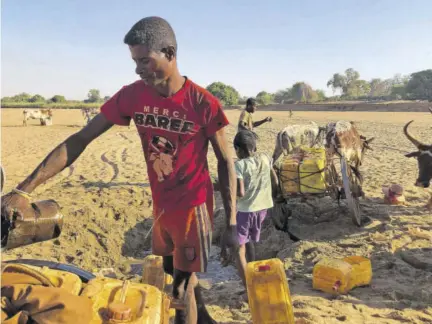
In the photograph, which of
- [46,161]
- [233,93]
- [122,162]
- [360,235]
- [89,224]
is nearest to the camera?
[46,161]

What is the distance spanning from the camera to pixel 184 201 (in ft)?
8.27

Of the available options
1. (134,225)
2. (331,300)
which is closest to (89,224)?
(134,225)

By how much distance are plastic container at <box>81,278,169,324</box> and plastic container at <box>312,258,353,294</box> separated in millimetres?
2353

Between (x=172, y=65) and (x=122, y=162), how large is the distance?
392 inches

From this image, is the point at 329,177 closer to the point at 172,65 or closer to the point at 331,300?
the point at 331,300

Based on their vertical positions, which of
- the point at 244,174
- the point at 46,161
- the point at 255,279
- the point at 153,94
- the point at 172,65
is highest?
the point at 172,65

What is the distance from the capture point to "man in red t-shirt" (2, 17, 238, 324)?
2.31m

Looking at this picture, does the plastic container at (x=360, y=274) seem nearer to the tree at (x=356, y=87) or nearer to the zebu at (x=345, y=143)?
the zebu at (x=345, y=143)

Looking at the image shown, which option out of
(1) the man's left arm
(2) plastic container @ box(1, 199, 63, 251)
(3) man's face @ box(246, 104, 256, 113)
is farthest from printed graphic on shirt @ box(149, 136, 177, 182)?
(3) man's face @ box(246, 104, 256, 113)

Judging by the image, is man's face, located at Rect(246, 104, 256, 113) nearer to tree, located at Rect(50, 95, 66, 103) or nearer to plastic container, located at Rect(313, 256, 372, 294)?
plastic container, located at Rect(313, 256, 372, 294)

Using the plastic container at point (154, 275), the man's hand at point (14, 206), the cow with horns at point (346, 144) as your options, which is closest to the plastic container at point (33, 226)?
the man's hand at point (14, 206)

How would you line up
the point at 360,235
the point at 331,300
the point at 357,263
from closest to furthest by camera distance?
the point at 331,300
the point at 357,263
the point at 360,235

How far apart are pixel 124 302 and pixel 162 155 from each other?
3.12 feet

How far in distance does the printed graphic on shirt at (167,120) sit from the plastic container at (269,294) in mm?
1245
